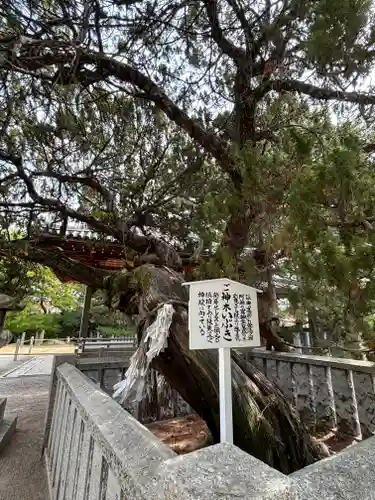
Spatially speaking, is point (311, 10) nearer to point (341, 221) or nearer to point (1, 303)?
point (341, 221)

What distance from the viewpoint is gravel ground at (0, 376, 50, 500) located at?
2.24 meters

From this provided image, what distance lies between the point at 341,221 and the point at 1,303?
3.66 m

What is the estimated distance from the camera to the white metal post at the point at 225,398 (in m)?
1.65

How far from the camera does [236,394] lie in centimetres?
211

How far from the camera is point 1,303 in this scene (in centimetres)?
350

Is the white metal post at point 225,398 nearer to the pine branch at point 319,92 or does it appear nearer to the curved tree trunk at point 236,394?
the curved tree trunk at point 236,394

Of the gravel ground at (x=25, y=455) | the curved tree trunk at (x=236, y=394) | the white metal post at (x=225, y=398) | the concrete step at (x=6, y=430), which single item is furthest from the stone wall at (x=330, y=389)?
the concrete step at (x=6, y=430)

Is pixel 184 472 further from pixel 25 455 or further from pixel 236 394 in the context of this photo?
pixel 25 455

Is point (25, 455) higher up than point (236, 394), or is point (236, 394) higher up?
point (236, 394)

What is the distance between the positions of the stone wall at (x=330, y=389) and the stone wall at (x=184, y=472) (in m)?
1.98

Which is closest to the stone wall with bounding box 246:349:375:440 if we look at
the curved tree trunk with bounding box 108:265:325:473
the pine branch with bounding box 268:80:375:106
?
the curved tree trunk with bounding box 108:265:325:473

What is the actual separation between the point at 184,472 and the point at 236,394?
5.24 feet

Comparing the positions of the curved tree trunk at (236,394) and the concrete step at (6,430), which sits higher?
the curved tree trunk at (236,394)

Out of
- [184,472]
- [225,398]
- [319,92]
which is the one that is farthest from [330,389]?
[184,472]
